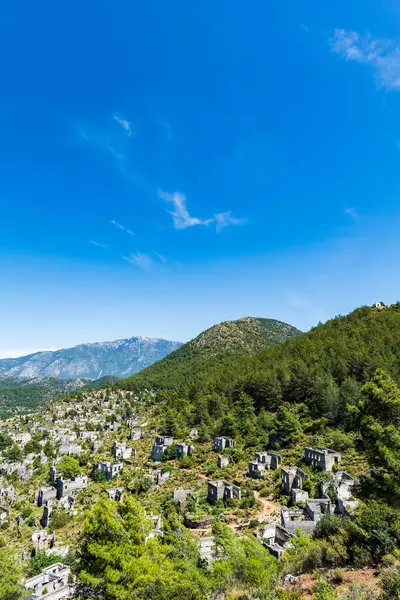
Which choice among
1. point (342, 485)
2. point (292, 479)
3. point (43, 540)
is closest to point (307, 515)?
point (342, 485)

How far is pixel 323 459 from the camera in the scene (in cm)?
3186

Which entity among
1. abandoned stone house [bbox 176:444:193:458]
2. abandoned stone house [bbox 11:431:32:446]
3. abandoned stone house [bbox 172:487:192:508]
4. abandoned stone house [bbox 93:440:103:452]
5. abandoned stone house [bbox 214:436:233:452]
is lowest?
abandoned stone house [bbox 11:431:32:446]

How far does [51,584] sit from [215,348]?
12945cm

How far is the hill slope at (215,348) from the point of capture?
400 ft

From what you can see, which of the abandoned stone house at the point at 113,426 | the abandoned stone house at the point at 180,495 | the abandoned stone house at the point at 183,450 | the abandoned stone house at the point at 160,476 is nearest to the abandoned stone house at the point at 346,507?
the abandoned stone house at the point at 180,495

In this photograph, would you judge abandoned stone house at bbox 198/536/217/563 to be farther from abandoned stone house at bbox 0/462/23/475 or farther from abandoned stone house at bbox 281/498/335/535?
abandoned stone house at bbox 0/462/23/475

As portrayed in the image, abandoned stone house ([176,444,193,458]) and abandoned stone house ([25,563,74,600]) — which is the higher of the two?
abandoned stone house ([176,444,193,458])

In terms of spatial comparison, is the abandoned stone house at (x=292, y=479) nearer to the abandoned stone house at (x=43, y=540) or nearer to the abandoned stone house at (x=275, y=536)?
the abandoned stone house at (x=275, y=536)

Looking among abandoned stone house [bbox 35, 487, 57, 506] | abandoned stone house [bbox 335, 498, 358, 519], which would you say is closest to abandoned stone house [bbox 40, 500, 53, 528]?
abandoned stone house [bbox 35, 487, 57, 506]

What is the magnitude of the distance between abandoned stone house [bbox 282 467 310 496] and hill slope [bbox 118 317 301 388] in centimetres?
7777

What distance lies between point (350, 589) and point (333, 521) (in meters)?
7.23

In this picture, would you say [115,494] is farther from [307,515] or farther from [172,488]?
[307,515]

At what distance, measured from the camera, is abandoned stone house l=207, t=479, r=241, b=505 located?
1207 inches

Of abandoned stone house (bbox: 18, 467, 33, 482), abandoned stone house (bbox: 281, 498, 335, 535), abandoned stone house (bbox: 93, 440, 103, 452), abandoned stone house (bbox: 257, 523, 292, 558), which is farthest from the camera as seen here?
abandoned stone house (bbox: 93, 440, 103, 452)
